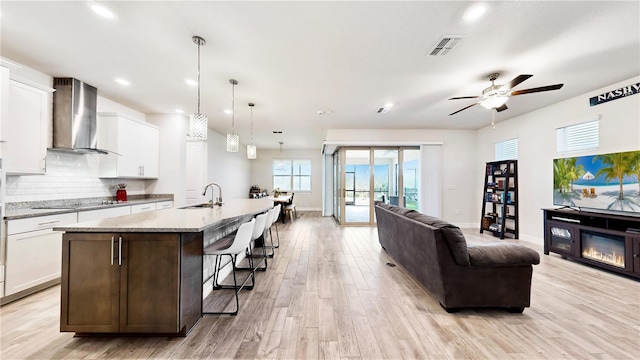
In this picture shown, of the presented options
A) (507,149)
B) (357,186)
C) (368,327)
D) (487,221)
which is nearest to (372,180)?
(357,186)

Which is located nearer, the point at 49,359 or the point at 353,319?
the point at 49,359

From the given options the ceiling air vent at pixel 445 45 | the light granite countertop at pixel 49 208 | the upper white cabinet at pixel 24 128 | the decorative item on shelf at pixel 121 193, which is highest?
the ceiling air vent at pixel 445 45

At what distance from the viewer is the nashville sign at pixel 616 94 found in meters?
3.39

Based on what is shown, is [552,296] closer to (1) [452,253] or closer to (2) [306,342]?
(1) [452,253]

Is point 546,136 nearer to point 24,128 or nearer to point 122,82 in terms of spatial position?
point 122,82

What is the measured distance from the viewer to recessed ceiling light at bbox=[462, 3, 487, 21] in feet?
6.64

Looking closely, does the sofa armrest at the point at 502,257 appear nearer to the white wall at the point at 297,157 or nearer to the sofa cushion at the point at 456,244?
the sofa cushion at the point at 456,244

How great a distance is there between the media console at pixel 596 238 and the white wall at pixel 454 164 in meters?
2.48

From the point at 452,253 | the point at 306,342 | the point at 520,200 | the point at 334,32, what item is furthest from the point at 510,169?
the point at 306,342

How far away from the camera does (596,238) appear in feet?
11.6

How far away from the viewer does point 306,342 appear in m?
1.89

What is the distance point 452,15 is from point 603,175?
3.66 meters

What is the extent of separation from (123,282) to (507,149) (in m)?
7.19

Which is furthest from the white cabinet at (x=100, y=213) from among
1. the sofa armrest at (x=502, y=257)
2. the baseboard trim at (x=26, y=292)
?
the sofa armrest at (x=502, y=257)
